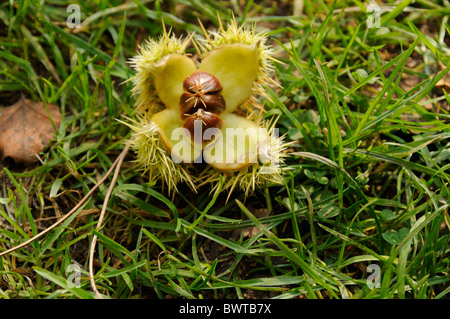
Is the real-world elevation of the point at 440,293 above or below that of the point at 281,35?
below

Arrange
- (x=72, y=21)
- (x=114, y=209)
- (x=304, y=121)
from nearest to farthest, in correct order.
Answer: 1. (x=114, y=209)
2. (x=304, y=121)
3. (x=72, y=21)

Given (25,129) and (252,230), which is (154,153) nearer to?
(252,230)

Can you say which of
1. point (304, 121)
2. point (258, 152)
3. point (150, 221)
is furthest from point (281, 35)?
point (150, 221)

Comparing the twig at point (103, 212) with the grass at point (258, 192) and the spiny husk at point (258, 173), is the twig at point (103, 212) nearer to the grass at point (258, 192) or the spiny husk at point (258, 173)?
the grass at point (258, 192)

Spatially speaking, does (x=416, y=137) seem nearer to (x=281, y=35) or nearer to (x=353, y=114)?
(x=353, y=114)

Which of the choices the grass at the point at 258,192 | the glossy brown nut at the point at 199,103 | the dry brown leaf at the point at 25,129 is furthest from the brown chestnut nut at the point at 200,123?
the dry brown leaf at the point at 25,129

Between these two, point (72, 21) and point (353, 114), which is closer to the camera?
point (353, 114)

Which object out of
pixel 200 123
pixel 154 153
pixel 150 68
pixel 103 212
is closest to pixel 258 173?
pixel 200 123
